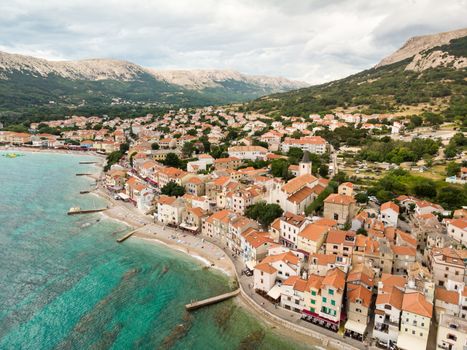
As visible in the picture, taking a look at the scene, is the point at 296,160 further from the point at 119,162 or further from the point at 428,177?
the point at 119,162

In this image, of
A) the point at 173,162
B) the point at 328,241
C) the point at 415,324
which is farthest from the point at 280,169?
the point at 415,324

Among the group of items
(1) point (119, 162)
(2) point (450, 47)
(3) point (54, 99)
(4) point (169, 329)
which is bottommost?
(4) point (169, 329)

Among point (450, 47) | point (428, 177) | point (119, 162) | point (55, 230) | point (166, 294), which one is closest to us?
point (166, 294)

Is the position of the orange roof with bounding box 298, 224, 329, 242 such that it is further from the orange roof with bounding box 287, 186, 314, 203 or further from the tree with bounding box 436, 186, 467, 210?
the tree with bounding box 436, 186, 467, 210

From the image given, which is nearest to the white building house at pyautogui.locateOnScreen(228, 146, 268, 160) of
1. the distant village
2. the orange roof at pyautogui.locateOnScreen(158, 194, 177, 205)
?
the distant village

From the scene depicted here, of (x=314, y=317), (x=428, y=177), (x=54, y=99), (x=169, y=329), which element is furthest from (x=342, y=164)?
(x=54, y=99)

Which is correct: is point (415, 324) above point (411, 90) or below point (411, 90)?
below

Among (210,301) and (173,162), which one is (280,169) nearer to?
(173,162)

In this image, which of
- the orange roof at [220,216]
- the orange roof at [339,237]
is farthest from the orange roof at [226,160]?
the orange roof at [339,237]
